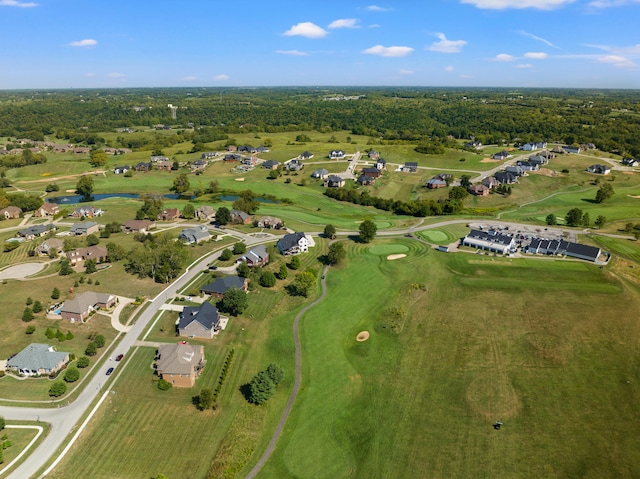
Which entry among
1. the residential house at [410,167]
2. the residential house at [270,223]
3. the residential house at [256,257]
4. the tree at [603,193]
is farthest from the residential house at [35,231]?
the tree at [603,193]

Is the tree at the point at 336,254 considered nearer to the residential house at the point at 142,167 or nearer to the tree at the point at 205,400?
the tree at the point at 205,400

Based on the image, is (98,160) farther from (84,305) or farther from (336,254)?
(336,254)

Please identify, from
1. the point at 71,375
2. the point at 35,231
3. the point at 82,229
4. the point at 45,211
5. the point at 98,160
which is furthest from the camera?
the point at 98,160

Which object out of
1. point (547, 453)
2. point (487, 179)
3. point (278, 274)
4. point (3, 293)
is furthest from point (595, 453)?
point (487, 179)

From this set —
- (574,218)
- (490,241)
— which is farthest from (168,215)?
(574,218)

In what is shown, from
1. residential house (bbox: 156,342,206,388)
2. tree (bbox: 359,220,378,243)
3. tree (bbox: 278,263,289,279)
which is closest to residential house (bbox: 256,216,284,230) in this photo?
tree (bbox: 359,220,378,243)

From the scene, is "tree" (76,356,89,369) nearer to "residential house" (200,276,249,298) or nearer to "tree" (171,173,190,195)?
"residential house" (200,276,249,298)
